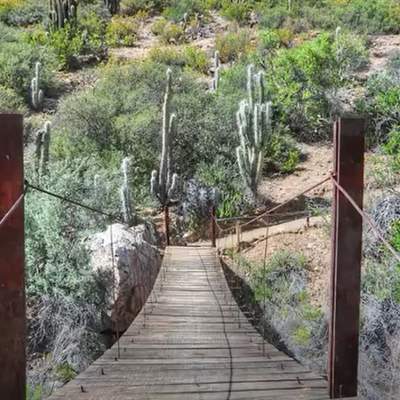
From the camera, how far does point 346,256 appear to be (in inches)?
96.3

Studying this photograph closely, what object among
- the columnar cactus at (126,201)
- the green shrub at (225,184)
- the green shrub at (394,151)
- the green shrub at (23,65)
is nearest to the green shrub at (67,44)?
the green shrub at (23,65)

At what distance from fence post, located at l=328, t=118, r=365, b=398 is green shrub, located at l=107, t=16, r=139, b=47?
1966cm

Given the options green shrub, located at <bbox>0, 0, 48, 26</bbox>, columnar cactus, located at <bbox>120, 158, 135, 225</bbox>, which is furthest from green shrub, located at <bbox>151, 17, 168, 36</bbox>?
columnar cactus, located at <bbox>120, 158, 135, 225</bbox>

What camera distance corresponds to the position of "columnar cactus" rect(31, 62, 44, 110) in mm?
15587

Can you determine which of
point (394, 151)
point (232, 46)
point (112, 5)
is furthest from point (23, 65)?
point (394, 151)

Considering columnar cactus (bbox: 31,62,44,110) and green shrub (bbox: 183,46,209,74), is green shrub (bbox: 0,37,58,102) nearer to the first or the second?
columnar cactus (bbox: 31,62,44,110)

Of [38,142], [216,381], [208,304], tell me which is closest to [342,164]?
[216,381]

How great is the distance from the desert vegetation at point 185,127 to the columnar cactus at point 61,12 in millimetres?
49

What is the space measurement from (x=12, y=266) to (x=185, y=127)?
11.8 meters

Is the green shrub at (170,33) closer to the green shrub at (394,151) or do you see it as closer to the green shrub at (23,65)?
the green shrub at (23,65)

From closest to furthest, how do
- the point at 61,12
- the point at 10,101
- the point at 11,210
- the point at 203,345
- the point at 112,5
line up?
the point at 11,210, the point at 203,345, the point at 10,101, the point at 61,12, the point at 112,5

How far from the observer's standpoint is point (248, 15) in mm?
23156

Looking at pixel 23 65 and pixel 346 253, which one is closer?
pixel 346 253

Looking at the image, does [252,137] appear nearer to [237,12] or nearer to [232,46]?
[232,46]
